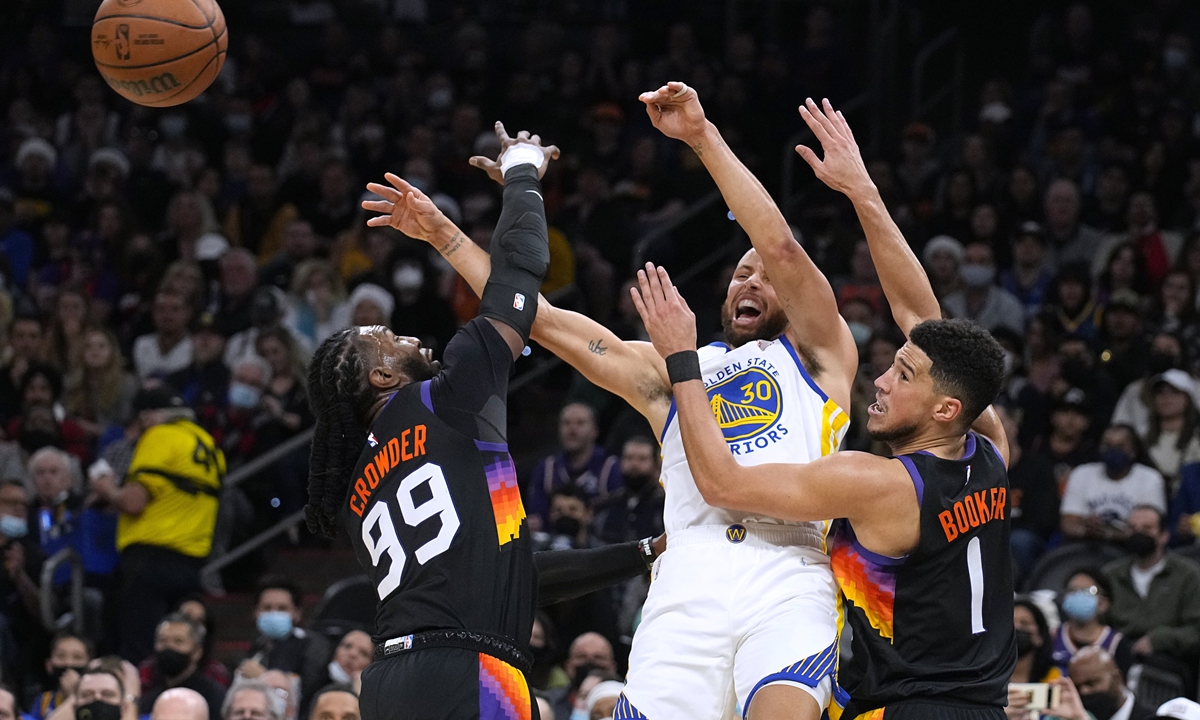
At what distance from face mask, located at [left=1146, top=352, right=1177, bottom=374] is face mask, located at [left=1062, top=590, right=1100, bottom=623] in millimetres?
2452

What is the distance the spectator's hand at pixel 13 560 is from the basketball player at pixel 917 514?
7869mm

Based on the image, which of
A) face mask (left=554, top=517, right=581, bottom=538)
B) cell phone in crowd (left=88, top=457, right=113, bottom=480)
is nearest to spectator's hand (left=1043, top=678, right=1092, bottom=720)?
face mask (left=554, top=517, right=581, bottom=538)

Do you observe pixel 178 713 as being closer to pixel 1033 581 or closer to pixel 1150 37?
pixel 1033 581

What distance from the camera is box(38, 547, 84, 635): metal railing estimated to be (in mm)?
11500

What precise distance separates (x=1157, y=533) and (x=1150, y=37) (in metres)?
7.45

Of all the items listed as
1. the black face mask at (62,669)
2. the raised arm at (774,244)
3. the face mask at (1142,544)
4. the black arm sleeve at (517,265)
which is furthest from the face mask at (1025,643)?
the black face mask at (62,669)

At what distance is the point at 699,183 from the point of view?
15.3 m

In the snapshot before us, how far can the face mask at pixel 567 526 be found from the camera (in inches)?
425

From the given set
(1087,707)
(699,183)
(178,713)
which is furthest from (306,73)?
(1087,707)

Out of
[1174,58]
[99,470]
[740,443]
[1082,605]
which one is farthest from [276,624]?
[1174,58]

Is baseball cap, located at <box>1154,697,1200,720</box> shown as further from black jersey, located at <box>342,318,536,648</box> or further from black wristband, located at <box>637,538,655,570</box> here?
black jersey, located at <box>342,318,536,648</box>

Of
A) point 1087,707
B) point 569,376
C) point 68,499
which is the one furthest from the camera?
point 569,376

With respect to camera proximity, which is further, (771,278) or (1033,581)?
(1033,581)

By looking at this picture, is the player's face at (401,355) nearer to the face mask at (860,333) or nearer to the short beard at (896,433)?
the short beard at (896,433)
